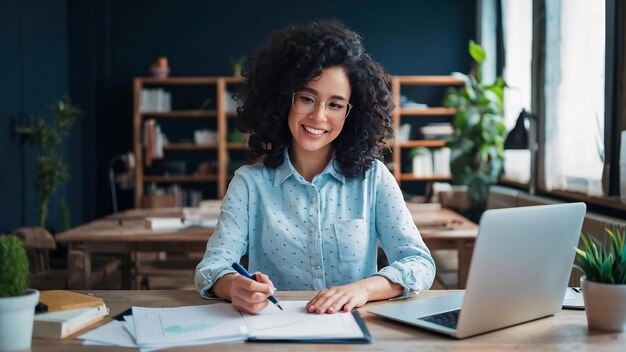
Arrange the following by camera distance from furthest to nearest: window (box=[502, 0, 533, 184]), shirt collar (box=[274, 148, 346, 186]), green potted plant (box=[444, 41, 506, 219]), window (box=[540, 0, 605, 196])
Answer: green potted plant (box=[444, 41, 506, 219]) → window (box=[502, 0, 533, 184]) → window (box=[540, 0, 605, 196]) → shirt collar (box=[274, 148, 346, 186])

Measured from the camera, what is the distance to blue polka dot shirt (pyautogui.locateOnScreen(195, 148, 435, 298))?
1950mm

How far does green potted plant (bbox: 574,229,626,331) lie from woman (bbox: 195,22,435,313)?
1.48ft

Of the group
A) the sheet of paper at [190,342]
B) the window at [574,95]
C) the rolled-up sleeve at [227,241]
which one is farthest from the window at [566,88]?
the sheet of paper at [190,342]

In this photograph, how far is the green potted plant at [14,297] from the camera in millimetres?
1215

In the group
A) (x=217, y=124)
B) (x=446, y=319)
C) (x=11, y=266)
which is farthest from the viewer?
(x=217, y=124)

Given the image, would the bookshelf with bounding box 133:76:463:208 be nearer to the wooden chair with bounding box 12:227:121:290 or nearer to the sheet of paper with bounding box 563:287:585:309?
the wooden chair with bounding box 12:227:121:290

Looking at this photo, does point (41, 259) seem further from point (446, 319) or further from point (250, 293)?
point (446, 319)

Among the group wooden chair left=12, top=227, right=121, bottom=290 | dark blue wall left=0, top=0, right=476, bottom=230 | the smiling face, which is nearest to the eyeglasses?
the smiling face

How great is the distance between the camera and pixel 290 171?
2.01m

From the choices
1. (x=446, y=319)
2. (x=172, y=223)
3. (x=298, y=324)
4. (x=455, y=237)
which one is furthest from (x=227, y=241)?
(x=172, y=223)

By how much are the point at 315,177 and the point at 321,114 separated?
20cm

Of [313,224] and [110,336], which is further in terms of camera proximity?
[313,224]

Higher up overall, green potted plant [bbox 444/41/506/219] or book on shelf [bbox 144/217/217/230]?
green potted plant [bbox 444/41/506/219]

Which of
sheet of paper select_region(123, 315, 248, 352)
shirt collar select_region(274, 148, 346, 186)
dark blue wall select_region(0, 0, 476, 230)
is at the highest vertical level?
dark blue wall select_region(0, 0, 476, 230)
